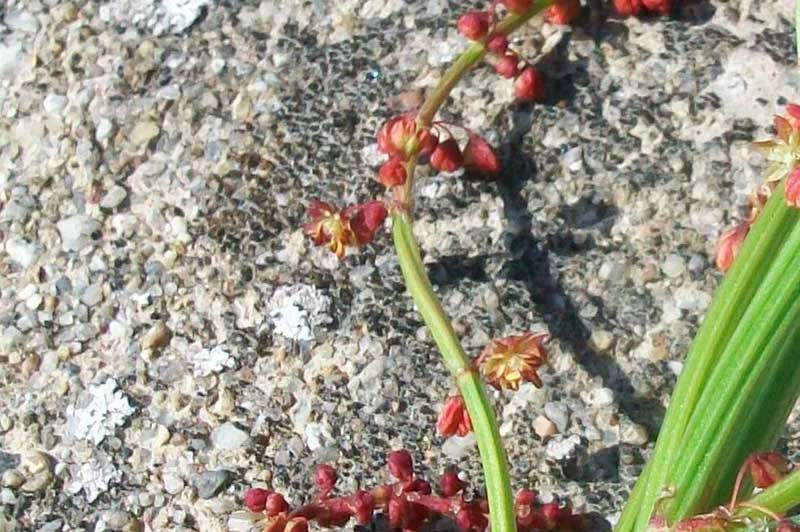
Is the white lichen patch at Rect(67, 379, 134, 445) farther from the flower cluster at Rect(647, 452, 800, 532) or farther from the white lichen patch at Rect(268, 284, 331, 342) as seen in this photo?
the flower cluster at Rect(647, 452, 800, 532)

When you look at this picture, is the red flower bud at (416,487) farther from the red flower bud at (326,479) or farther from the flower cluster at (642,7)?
the flower cluster at (642,7)

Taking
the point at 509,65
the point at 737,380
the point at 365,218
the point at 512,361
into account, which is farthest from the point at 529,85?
the point at 737,380

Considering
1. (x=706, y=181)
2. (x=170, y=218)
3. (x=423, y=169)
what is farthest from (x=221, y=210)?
(x=706, y=181)

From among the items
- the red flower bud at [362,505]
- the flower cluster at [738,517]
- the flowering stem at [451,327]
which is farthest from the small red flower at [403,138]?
the flower cluster at [738,517]

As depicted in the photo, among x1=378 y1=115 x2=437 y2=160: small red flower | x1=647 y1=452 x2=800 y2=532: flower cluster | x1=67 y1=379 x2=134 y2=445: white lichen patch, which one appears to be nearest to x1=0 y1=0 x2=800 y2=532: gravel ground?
x1=67 y1=379 x2=134 y2=445: white lichen patch

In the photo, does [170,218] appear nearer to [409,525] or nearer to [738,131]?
[409,525]
